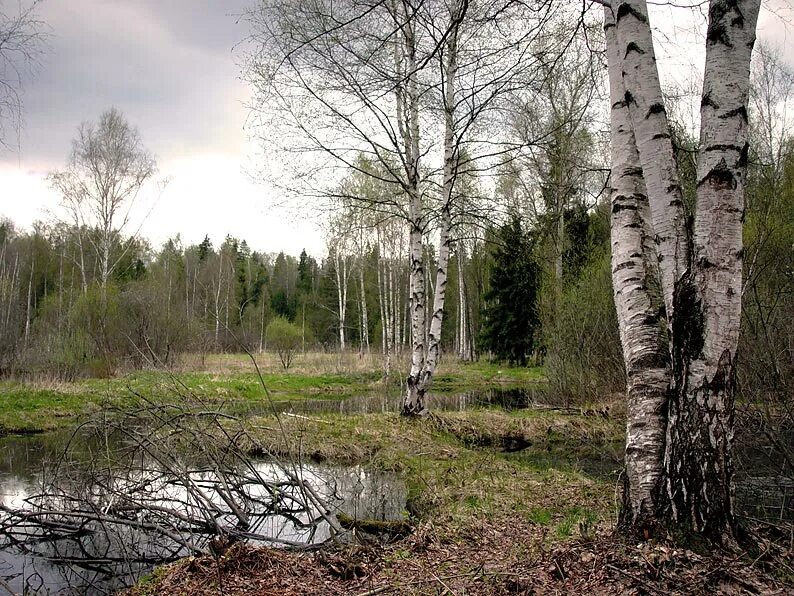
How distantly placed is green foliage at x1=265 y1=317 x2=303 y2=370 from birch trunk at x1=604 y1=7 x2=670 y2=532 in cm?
2108

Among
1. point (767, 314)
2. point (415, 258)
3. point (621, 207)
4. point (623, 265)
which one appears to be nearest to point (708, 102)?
point (621, 207)

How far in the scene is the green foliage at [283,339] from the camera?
2448 centimetres

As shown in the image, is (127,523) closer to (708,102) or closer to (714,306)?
(714,306)

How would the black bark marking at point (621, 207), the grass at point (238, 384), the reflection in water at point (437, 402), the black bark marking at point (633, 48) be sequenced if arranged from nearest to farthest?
the black bark marking at point (633, 48) < the black bark marking at point (621, 207) < the grass at point (238, 384) < the reflection in water at point (437, 402)

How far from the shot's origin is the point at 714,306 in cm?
313

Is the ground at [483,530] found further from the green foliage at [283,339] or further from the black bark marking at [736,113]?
the green foliage at [283,339]

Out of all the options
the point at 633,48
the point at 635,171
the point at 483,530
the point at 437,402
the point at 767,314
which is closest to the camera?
the point at 633,48

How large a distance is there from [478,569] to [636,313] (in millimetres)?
1977

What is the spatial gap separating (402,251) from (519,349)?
7741 millimetres

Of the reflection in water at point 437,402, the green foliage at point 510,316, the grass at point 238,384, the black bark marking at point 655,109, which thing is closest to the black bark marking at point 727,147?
the black bark marking at point 655,109

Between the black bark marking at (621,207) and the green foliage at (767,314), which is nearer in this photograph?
the black bark marking at (621,207)

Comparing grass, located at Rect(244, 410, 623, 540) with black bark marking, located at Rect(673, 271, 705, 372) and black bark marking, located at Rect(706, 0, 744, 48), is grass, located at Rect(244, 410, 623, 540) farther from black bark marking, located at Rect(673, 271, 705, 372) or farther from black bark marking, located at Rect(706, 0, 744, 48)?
black bark marking, located at Rect(706, 0, 744, 48)

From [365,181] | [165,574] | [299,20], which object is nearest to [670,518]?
[165,574]

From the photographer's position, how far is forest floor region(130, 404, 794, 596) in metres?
2.97
